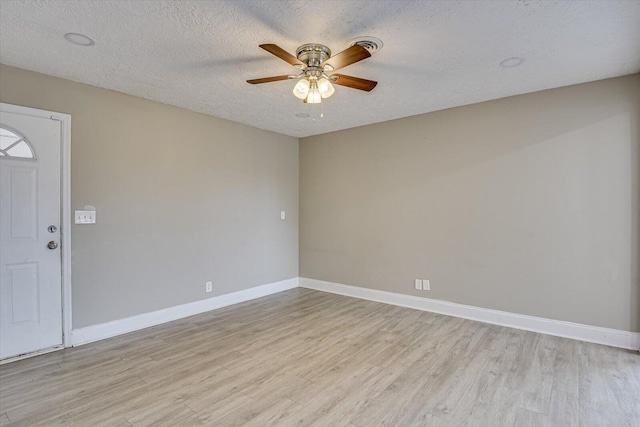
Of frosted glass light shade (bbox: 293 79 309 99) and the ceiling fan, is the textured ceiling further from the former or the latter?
frosted glass light shade (bbox: 293 79 309 99)

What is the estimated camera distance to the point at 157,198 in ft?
12.4

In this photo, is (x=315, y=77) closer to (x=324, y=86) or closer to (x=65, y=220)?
(x=324, y=86)

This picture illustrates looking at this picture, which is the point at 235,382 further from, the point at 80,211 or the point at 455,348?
the point at 80,211

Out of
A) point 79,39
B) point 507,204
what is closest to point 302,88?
point 79,39

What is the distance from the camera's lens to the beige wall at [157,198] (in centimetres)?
321

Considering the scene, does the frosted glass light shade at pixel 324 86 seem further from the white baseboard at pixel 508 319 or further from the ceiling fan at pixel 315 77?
the white baseboard at pixel 508 319

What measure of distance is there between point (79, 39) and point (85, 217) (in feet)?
5.48

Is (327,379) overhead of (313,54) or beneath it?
beneath

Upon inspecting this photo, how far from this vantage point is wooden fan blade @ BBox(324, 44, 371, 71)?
6.88 ft

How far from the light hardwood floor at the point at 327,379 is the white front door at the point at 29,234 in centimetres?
29

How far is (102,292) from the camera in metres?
3.34

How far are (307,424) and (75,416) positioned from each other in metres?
1.51

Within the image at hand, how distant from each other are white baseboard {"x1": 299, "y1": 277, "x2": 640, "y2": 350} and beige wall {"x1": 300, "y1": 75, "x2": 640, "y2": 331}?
7 centimetres

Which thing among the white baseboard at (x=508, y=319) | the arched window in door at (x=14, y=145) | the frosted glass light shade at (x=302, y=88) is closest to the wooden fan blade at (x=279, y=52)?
the frosted glass light shade at (x=302, y=88)
